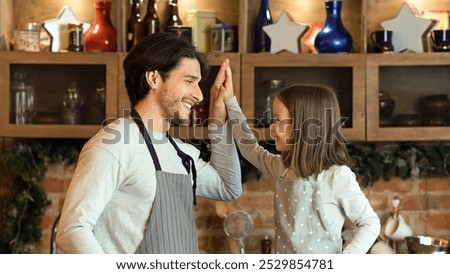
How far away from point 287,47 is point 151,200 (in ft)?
4.42

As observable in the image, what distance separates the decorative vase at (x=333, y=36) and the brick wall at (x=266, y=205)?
0.54 m

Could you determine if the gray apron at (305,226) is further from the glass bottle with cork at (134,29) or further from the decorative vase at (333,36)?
the glass bottle with cork at (134,29)

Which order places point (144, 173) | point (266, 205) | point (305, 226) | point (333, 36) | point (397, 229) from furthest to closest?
point (266, 205) < point (397, 229) < point (333, 36) < point (305, 226) < point (144, 173)

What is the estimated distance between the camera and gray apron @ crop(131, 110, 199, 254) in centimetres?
180

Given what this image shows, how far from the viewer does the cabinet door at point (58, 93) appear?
118 inches

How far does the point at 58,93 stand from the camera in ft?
10.2

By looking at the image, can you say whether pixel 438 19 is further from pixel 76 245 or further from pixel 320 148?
pixel 76 245

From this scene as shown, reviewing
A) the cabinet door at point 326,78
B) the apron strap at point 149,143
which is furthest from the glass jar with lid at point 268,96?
the apron strap at point 149,143

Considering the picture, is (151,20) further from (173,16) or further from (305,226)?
(305,226)

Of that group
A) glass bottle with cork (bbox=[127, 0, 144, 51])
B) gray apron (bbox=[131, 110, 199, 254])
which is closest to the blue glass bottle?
glass bottle with cork (bbox=[127, 0, 144, 51])

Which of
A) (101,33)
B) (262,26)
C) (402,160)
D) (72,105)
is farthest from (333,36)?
(72,105)

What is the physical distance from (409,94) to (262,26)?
22.1 inches

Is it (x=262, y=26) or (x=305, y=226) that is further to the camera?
(x=262, y=26)

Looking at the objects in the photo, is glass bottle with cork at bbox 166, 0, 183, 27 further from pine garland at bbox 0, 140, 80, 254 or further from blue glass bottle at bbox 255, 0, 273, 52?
pine garland at bbox 0, 140, 80, 254
